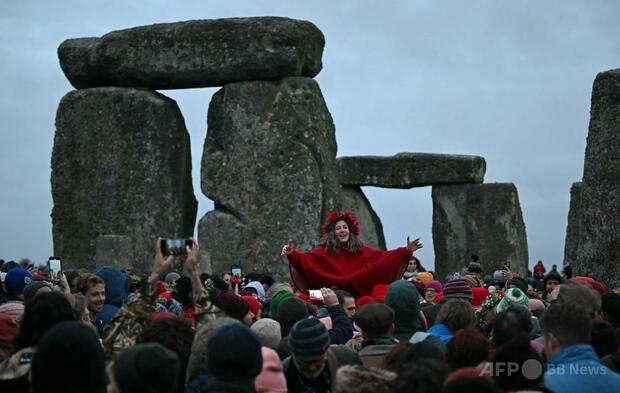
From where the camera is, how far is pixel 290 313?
6.40 meters

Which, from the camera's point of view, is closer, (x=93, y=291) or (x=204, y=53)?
(x=93, y=291)

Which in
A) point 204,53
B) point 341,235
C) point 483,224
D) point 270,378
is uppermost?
point 204,53

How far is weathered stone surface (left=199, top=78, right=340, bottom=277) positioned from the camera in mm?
15609

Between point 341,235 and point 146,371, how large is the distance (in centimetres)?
601

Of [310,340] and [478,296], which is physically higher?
[310,340]

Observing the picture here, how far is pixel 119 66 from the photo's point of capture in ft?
53.0

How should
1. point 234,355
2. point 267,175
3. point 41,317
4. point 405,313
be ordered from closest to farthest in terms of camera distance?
point 234,355
point 41,317
point 405,313
point 267,175

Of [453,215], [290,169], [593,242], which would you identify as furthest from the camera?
[453,215]

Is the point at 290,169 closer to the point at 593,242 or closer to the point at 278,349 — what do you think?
the point at 593,242

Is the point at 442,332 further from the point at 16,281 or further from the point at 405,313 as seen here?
the point at 16,281

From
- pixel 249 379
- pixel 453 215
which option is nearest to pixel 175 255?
pixel 249 379

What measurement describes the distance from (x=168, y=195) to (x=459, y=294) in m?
9.03

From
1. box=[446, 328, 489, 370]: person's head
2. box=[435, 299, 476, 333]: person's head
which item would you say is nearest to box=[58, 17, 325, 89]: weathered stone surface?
box=[435, 299, 476, 333]: person's head

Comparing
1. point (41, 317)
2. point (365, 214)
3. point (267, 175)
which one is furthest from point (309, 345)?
point (365, 214)
